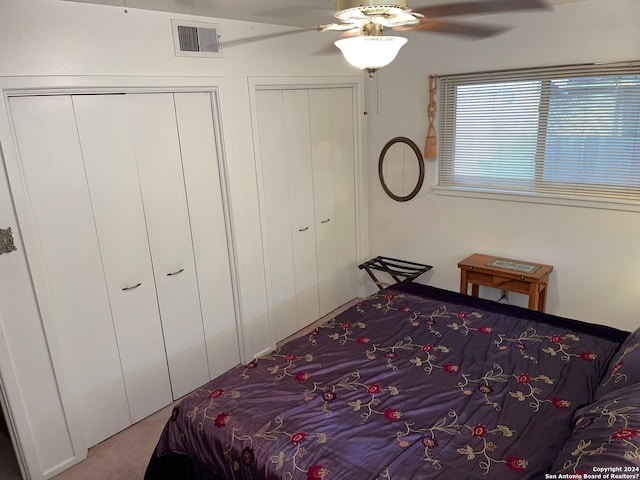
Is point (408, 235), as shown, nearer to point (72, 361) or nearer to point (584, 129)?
point (584, 129)

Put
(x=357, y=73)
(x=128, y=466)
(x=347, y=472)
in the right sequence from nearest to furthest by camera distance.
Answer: (x=347, y=472)
(x=128, y=466)
(x=357, y=73)

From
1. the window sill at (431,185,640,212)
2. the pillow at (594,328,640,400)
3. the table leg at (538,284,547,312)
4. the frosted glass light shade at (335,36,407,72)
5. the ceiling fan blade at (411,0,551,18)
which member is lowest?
the table leg at (538,284,547,312)

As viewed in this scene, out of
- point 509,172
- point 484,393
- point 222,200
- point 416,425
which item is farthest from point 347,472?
point 509,172

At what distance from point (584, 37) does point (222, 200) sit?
2550mm

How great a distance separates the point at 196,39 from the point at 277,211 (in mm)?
1320

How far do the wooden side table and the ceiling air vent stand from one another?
231 cm

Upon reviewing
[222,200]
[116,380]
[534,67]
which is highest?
[534,67]

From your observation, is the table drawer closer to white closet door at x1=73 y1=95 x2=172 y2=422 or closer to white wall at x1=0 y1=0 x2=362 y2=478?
white wall at x1=0 y1=0 x2=362 y2=478

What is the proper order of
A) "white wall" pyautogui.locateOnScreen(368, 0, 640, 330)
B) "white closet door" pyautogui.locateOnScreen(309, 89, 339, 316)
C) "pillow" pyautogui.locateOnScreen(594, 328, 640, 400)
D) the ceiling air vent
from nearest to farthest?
"pillow" pyautogui.locateOnScreen(594, 328, 640, 400)
the ceiling air vent
"white wall" pyautogui.locateOnScreen(368, 0, 640, 330)
"white closet door" pyautogui.locateOnScreen(309, 89, 339, 316)

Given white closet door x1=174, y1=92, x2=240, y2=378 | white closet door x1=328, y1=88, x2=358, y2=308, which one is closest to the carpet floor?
white closet door x1=174, y1=92, x2=240, y2=378

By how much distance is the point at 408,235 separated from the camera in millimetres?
4047

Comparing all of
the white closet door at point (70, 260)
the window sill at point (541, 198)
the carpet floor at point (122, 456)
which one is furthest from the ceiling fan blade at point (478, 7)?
the carpet floor at point (122, 456)

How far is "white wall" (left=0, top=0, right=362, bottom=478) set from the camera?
2.14 metres

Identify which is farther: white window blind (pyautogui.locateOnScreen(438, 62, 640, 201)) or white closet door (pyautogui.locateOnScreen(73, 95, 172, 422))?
white window blind (pyautogui.locateOnScreen(438, 62, 640, 201))
